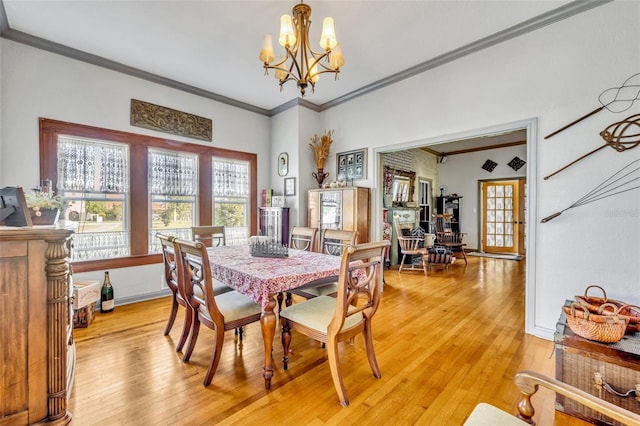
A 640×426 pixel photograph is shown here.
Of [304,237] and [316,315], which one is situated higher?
[304,237]

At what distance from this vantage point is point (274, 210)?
184 inches

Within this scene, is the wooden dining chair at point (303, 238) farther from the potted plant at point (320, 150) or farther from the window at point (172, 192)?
the window at point (172, 192)

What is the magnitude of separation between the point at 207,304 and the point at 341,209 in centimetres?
272

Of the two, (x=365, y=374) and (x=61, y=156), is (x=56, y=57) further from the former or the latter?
(x=365, y=374)

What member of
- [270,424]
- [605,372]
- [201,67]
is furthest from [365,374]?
[201,67]

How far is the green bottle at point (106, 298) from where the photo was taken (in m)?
3.24

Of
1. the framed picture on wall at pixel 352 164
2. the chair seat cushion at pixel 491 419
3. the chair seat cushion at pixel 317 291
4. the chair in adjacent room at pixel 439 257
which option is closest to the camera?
the chair seat cushion at pixel 491 419

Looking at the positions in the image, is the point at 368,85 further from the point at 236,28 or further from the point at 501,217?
the point at 501,217

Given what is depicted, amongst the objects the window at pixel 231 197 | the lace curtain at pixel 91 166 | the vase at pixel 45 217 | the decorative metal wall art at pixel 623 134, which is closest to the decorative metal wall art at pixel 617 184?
the decorative metal wall art at pixel 623 134

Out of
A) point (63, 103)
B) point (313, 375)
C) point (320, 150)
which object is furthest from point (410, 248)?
point (63, 103)

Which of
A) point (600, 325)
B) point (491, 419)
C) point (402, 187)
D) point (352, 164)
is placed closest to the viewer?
point (491, 419)

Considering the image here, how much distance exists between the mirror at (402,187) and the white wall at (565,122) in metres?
2.77

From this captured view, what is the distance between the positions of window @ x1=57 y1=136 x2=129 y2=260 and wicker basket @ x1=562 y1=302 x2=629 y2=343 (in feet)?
15.1

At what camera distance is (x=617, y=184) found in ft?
7.61
